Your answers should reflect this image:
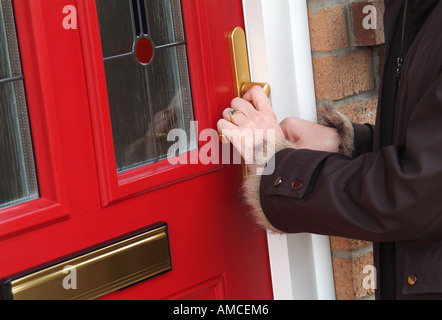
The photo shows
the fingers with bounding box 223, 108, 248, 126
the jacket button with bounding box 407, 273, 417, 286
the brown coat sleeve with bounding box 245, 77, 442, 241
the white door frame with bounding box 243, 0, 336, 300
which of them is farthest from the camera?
the white door frame with bounding box 243, 0, 336, 300

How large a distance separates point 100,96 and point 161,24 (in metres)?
0.22

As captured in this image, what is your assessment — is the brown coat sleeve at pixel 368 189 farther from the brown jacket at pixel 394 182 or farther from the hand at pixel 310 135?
the hand at pixel 310 135

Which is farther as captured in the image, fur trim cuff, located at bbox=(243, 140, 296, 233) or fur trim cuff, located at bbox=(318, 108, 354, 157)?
fur trim cuff, located at bbox=(318, 108, 354, 157)

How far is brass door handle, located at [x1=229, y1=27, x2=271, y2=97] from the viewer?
1.47 m

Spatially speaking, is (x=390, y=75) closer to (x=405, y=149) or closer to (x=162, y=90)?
(x=405, y=149)

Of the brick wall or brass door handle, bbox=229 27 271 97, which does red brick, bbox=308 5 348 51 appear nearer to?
the brick wall

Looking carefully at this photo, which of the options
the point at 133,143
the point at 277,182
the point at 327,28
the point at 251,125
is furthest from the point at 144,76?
the point at 327,28

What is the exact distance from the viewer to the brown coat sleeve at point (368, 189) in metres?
1.12

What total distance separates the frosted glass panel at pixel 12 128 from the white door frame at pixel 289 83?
0.56m

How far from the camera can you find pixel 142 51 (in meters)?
1.34

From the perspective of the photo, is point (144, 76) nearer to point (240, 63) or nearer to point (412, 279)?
point (240, 63)

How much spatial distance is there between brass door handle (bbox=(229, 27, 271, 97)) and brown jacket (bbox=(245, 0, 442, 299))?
22cm

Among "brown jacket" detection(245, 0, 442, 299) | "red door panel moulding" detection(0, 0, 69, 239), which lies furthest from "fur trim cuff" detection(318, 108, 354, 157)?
"red door panel moulding" detection(0, 0, 69, 239)

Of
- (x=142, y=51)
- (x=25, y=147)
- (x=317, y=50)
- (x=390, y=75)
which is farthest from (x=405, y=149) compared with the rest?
(x=25, y=147)
